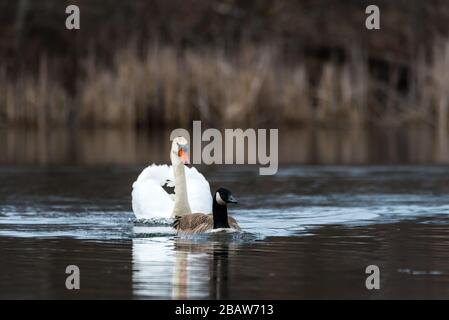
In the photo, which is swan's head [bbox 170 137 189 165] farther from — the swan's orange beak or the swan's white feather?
the swan's white feather

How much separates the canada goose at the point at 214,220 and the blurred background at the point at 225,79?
10065 millimetres

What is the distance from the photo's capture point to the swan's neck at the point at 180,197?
13656 mm

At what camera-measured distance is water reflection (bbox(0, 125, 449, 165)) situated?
917 inches

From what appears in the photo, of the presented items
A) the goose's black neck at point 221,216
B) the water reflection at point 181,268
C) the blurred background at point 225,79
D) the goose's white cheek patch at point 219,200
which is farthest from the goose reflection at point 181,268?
the blurred background at point 225,79

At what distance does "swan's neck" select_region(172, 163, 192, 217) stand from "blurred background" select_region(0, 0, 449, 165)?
887cm

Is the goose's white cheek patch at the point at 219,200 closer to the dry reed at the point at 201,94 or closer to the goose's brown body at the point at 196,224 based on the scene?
Answer: the goose's brown body at the point at 196,224

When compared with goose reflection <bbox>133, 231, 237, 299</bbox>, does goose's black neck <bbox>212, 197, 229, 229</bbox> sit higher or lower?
higher

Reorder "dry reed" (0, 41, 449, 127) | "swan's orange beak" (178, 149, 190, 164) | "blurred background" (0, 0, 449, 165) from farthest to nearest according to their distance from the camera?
"dry reed" (0, 41, 449, 127), "blurred background" (0, 0, 449, 165), "swan's orange beak" (178, 149, 190, 164)

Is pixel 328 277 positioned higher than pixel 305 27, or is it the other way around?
pixel 305 27

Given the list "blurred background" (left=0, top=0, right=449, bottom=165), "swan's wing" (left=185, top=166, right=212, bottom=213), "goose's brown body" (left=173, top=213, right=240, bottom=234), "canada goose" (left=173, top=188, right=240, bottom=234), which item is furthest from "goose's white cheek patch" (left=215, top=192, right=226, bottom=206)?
"blurred background" (left=0, top=0, right=449, bottom=165)

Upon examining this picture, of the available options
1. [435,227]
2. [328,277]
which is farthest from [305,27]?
[328,277]
